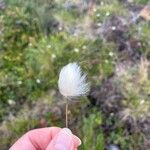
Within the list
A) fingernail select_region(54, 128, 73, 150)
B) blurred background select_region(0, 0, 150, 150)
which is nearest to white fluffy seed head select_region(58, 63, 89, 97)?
fingernail select_region(54, 128, 73, 150)

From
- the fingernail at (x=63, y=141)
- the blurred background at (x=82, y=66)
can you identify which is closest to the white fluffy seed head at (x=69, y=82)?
the fingernail at (x=63, y=141)

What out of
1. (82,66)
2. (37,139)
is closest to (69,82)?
(37,139)

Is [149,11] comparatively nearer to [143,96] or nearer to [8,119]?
[143,96]

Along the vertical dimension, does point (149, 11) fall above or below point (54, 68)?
above

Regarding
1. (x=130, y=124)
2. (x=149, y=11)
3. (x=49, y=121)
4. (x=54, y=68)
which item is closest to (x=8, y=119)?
(x=49, y=121)

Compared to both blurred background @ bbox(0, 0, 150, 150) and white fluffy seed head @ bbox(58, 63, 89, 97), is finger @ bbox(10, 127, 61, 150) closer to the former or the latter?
white fluffy seed head @ bbox(58, 63, 89, 97)
